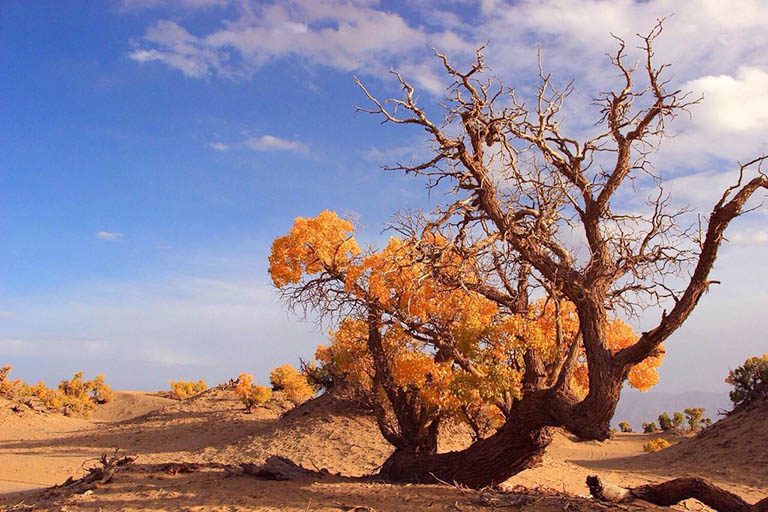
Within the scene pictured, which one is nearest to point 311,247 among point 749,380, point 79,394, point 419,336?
point 419,336

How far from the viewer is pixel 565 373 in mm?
9445

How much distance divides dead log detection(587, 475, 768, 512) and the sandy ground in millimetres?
416

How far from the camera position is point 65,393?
46.2m

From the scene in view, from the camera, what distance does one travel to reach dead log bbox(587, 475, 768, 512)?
8523 mm

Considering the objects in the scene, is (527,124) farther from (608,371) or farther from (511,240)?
(608,371)

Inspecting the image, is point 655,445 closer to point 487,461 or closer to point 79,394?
point 487,461

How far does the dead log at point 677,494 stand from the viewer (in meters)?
8.52

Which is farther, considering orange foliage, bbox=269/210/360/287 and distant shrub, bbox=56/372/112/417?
distant shrub, bbox=56/372/112/417

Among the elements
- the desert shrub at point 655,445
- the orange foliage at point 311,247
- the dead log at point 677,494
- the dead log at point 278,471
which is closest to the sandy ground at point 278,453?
the dead log at point 278,471

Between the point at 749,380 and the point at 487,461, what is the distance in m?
19.7

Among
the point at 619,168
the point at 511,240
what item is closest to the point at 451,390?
the point at 511,240

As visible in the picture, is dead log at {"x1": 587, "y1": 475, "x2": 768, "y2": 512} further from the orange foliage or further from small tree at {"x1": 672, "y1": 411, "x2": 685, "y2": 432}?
small tree at {"x1": 672, "y1": 411, "x2": 685, "y2": 432}

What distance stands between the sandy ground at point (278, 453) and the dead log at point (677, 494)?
416mm

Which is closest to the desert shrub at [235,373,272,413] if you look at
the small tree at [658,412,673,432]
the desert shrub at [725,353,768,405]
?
the desert shrub at [725,353,768,405]
